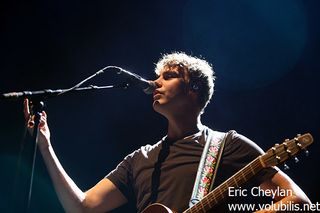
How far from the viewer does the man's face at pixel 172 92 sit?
10.1 feet

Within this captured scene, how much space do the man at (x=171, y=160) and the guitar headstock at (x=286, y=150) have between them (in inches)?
3.5

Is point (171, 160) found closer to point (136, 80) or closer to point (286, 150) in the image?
point (136, 80)

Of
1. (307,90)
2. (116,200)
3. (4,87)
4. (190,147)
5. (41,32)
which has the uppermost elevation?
(41,32)

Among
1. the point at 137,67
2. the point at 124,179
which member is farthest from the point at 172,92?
the point at 137,67

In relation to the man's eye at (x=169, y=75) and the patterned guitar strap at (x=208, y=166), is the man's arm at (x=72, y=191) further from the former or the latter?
the man's eye at (x=169, y=75)

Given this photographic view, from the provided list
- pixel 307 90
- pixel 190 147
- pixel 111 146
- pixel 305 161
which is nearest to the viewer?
pixel 190 147

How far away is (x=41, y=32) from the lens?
446cm

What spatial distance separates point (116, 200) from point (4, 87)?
1.90m

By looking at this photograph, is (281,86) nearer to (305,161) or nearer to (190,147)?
(305,161)

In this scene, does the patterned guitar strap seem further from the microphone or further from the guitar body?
the microphone

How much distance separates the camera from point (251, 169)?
2.51 m

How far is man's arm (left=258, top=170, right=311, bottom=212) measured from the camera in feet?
7.85

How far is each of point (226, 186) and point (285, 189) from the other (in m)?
0.34

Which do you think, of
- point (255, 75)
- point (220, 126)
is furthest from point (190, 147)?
point (255, 75)
